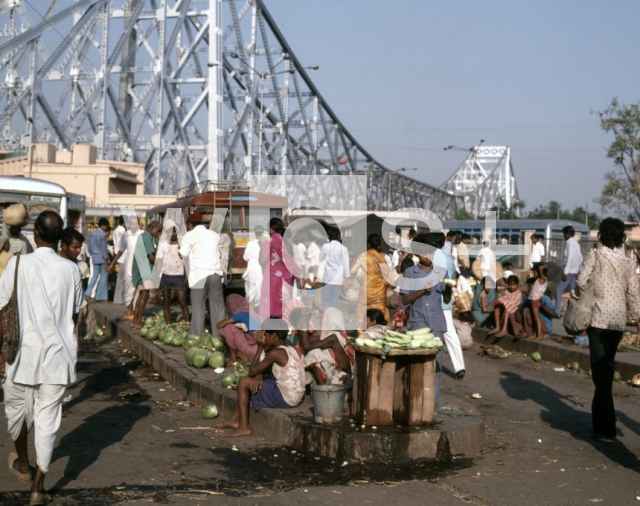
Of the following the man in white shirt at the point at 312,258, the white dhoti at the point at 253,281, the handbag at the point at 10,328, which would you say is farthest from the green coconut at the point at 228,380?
the man in white shirt at the point at 312,258

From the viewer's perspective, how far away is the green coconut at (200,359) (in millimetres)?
8305

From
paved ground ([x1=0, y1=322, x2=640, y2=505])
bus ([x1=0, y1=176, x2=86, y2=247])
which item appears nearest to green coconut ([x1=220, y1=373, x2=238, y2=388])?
paved ground ([x1=0, y1=322, x2=640, y2=505])

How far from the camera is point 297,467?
17.2ft

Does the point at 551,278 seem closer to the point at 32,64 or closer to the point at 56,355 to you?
the point at 56,355

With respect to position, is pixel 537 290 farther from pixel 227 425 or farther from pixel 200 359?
pixel 227 425

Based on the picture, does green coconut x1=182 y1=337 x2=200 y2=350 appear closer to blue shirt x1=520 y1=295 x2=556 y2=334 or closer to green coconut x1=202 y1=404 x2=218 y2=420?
green coconut x1=202 y1=404 x2=218 y2=420

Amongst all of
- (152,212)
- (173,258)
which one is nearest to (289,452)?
(173,258)

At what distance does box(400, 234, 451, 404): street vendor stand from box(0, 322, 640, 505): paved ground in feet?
3.34

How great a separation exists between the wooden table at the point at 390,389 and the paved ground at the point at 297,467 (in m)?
0.44

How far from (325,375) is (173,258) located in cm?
503

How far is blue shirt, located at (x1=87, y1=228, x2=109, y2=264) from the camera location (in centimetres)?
1559

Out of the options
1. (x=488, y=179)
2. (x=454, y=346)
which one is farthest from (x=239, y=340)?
(x=488, y=179)

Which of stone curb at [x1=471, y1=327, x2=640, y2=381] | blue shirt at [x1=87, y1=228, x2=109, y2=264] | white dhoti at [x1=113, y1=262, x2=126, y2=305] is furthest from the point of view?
white dhoti at [x1=113, y1=262, x2=126, y2=305]

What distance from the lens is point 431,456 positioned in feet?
17.7
